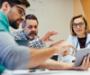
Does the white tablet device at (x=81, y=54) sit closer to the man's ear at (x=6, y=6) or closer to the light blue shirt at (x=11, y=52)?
the man's ear at (x=6, y=6)

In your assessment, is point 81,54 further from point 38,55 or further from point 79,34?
point 79,34

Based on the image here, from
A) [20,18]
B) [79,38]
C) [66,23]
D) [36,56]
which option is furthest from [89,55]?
[66,23]

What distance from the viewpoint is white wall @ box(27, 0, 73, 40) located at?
11.9 ft

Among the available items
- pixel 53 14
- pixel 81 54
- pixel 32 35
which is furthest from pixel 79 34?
pixel 81 54

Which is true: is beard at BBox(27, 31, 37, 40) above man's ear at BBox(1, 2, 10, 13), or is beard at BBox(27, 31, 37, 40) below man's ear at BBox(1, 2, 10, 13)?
below

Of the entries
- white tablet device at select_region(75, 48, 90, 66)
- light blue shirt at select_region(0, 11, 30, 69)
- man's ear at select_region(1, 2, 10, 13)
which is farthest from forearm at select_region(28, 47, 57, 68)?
white tablet device at select_region(75, 48, 90, 66)

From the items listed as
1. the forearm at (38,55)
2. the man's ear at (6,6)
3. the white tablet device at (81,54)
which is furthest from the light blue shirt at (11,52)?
the white tablet device at (81,54)

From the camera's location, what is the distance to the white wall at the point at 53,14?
3623 mm

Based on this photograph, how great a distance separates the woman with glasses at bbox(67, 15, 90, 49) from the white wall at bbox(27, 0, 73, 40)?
0.94 metres

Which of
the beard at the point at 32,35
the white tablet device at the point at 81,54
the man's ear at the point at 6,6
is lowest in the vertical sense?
the beard at the point at 32,35

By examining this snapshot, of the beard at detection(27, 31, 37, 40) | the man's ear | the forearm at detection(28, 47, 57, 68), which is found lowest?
the beard at detection(27, 31, 37, 40)

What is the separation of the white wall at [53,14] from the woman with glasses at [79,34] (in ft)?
3.09

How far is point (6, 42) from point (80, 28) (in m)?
2.08

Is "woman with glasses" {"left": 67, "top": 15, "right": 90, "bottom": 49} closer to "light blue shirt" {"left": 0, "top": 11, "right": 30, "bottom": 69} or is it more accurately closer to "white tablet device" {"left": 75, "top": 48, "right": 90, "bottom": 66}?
"white tablet device" {"left": 75, "top": 48, "right": 90, "bottom": 66}
